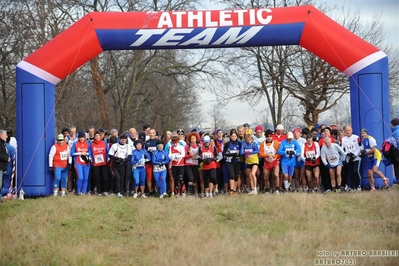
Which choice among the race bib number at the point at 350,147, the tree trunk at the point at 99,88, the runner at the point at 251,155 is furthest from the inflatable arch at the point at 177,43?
the tree trunk at the point at 99,88

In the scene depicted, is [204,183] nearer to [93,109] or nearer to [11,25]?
[11,25]

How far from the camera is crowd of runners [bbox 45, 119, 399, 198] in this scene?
14117mm

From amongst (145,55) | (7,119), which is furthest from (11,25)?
(145,55)

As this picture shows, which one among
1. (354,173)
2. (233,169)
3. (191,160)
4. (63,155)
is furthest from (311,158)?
(63,155)

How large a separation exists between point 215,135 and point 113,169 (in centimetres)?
318

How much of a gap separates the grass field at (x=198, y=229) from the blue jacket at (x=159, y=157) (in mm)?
1469

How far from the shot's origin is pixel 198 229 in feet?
31.7

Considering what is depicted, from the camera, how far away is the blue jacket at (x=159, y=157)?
14245 millimetres

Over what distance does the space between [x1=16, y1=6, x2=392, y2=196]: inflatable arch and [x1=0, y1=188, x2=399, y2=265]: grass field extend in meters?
1.86

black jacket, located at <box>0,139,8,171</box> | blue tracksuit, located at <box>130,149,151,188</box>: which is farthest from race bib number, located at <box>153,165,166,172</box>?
black jacket, located at <box>0,139,8,171</box>

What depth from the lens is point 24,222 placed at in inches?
421

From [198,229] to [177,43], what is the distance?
20.0 ft

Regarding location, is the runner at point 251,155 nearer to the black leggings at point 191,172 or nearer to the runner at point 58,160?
the black leggings at point 191,172

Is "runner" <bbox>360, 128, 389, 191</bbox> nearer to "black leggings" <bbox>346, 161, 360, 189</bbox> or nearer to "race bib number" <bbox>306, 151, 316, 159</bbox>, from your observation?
"black leggings" <bbox>346, 161, 360, 189</bbox>
